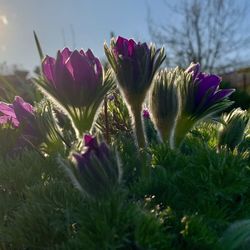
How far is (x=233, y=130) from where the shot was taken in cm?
69

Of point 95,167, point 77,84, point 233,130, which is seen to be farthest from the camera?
point 233,130

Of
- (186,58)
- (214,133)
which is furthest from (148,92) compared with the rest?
(186,58)

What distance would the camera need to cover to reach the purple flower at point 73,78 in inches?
23.2

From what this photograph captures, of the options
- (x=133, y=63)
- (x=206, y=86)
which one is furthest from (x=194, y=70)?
(x=133, y=63)

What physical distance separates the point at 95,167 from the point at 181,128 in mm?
255

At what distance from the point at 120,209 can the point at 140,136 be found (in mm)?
229

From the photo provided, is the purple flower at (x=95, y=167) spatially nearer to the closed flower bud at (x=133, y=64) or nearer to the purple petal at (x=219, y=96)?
the closed flower bud at (x=133, y=64)

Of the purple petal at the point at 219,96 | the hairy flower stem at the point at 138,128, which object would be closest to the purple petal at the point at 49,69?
the hairy flower stem at the point at 138,128

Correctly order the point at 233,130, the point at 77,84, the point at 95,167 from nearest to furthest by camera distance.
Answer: the point at 95,167
the point at 77,84
the point at 233,130

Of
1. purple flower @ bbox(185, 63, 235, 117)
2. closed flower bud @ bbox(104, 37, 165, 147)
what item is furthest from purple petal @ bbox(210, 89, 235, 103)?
closed flower bud @ bbox(104, 37, 165, 147)

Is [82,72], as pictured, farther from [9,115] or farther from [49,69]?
[9,115]

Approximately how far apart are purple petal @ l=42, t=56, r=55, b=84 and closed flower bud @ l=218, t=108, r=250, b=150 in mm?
252

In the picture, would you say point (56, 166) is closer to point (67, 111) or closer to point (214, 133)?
point (67, 111)

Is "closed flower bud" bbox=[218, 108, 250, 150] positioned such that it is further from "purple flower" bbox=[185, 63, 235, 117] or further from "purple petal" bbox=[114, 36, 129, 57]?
"purple petal" bbox=[114, 36, 129, 57]
